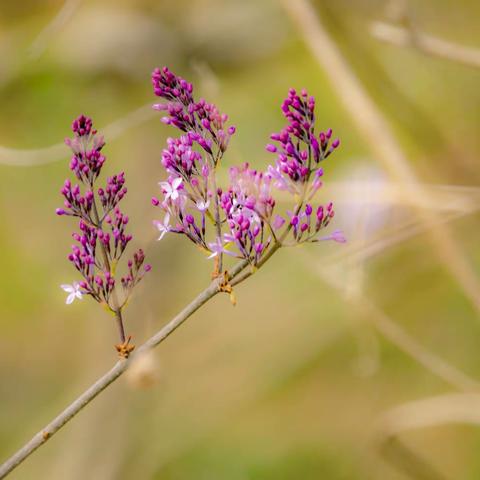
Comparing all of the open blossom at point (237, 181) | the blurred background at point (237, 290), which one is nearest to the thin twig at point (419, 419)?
the blurred background at point (237, 290)

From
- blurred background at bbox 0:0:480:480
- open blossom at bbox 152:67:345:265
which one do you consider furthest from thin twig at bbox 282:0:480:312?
open blossom at bbox 152:67:345:265

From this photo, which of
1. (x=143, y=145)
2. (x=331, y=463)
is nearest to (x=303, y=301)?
(x=331, y=463)

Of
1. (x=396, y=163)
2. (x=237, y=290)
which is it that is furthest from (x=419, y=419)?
(x=237, y=290)

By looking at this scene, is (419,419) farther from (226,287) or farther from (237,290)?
(237,290)

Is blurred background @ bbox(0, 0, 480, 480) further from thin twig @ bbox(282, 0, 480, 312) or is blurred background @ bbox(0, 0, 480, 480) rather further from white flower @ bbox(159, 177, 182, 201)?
white flower @ bbox(159, 177, 182, 201)

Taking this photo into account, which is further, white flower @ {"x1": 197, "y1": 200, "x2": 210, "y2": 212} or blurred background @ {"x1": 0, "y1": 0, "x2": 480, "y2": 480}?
blurred background @ {"x1": 0, "y1": 0, "x2": 480, "y2": 480}

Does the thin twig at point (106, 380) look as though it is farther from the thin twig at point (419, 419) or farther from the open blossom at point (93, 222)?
the thin twig at point (419, 419)

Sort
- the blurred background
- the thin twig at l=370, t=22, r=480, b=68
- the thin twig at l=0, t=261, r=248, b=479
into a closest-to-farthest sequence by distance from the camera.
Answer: the thin twig at l=0, t=261, r=248, b=479 < the thin twig at l=370, t=22, r=480, b=68 < the blurred background
